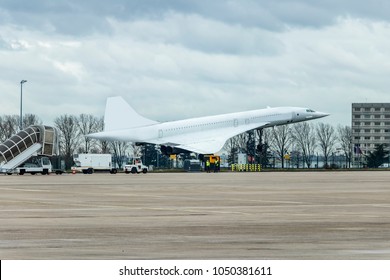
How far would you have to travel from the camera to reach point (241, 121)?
16062cm

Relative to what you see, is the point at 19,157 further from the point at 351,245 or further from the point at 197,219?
the point at 351,245

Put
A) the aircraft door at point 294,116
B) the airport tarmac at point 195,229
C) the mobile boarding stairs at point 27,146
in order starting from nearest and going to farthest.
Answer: the airport tarmac at point 195,229
the mobile boarding stairs at point 27,146
the aircraft door at point 294,116

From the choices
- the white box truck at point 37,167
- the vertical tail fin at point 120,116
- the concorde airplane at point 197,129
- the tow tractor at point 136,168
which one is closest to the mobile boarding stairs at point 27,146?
the white box truck at point 37,167

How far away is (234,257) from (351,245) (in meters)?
3.72

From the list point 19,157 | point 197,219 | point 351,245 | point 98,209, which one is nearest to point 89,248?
point 351,245

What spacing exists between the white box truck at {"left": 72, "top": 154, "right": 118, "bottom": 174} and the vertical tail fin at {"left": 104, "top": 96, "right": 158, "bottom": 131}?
2638 cm

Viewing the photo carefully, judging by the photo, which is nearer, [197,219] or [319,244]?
[319,244]

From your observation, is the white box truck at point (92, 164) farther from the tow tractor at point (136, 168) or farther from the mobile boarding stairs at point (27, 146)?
the mobile boarding stairs at point (27, 146)

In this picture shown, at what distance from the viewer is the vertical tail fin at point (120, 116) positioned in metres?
165

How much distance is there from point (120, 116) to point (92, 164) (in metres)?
29.8

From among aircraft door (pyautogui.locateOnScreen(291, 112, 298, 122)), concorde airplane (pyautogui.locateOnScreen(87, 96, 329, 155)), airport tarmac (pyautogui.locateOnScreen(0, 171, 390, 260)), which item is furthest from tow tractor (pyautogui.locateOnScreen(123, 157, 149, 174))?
airport tarmac (pyautogui.locateOnScreen(0, 171, 390, 260))

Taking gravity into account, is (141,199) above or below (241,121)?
below

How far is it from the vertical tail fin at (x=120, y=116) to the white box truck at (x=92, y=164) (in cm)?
2638
